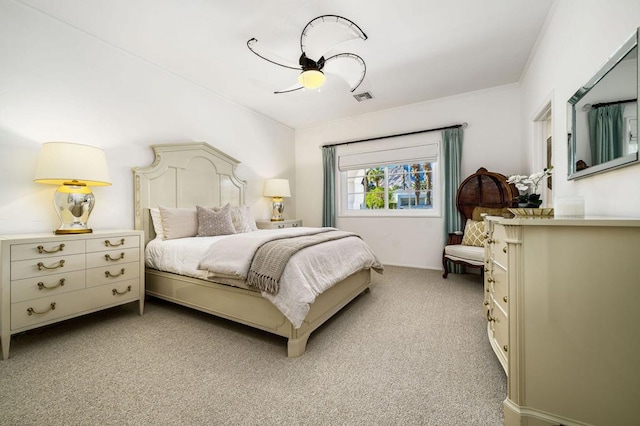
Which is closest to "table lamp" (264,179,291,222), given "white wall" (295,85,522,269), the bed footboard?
"white wall" (295,85,522,269)

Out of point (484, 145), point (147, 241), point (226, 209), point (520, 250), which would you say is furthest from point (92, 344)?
point (484, 145)

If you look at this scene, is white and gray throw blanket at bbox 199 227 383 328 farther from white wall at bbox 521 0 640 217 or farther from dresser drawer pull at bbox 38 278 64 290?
white wall at bbox 521 0 640 217

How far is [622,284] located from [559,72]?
203 cm

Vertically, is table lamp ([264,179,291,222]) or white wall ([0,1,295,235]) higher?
white wall ([0,1,295,235])

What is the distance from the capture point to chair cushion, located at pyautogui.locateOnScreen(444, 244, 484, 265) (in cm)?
320

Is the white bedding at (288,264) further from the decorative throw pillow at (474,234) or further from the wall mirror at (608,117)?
the wall mirror at (608,117)

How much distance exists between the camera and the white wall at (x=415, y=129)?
12.4 feet

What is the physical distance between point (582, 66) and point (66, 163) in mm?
3870

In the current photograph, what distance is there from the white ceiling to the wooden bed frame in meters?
1.07

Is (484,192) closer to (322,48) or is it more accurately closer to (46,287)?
(322,48)

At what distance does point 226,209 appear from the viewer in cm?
328

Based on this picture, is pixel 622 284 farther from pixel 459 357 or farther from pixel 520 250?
pixel 459 357

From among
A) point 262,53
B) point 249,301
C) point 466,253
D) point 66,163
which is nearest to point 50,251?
point 66,163

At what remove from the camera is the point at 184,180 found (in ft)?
11.1
